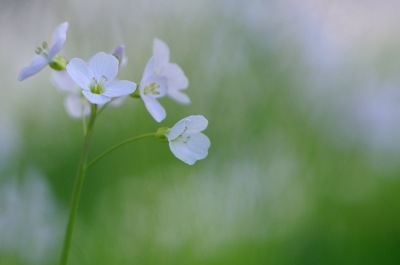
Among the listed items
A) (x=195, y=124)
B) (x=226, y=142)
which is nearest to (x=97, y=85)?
(x=195, y=124)

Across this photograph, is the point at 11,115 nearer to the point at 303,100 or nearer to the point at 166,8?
the point at 166,8

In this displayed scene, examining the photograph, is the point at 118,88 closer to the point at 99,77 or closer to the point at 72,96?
the point at 99,77

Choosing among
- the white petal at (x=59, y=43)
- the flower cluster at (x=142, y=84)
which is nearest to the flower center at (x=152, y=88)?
the flower cluster at (x=142, y=84)

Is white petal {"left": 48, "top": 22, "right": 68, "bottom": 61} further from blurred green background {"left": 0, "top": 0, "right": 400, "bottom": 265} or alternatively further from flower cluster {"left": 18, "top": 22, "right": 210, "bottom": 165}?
blurred green background {"left": 0, "top": 0, "right": 400, "bottom": 265}

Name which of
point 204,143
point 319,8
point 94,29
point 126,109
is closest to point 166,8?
point 94,29

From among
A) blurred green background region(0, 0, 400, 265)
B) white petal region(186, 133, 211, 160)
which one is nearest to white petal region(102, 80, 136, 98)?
white petal region(186, 133, 211, 160)

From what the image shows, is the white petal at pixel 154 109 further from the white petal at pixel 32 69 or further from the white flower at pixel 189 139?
the white petal at pixel 32 69
